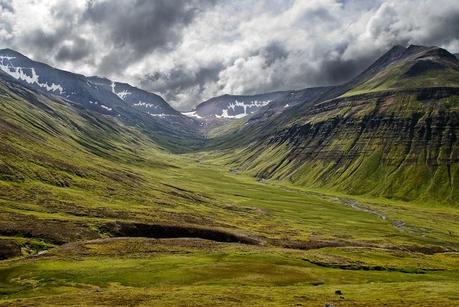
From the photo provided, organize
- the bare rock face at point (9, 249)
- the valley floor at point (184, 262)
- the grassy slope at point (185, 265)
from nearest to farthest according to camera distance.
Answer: the valley floor at point (184, 262)
the grassy slope at point (185, 265)
the bare rock face at point (9, 249)

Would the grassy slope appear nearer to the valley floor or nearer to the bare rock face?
the valley floor

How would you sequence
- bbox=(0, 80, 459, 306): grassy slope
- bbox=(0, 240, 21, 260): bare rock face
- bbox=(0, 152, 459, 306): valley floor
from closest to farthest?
bbox=(0, 152, 459, 306): valley floor < bbox=(0, 80, 459, 306): grassy slope < bbox=(0, 240, 21, 260): bare rock face

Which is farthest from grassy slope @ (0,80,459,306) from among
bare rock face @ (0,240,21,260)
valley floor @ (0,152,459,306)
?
bare rock face @ (0,240,21,260)

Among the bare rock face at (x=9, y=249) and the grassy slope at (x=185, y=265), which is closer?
the grassy slope at (x=185, y=265)

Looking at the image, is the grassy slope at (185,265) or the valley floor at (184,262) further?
the grassy slope at (185,265)

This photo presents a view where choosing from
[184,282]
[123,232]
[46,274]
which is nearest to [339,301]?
[184,282]

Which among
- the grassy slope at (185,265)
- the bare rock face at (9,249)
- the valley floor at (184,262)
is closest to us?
the valley floor at (184,262)

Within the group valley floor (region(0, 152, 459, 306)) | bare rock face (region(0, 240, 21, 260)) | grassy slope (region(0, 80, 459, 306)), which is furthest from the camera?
bare rock face (region(0, 240, 21, 260))

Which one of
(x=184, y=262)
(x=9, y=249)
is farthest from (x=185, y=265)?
(x=9, y=249)

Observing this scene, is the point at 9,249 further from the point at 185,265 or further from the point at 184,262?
the point at 185,265

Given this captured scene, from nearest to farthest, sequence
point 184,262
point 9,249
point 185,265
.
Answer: point 185,265 < point 184,262 < point 9,249

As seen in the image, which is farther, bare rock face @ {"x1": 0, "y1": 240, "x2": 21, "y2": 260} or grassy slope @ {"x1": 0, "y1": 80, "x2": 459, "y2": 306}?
bare rock face @ {"x1": 0, "y1": 240, "x2": 21, "y2": 260}

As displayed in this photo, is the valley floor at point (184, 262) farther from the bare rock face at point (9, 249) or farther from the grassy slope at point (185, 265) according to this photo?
the bare rock face at point (9, 249)

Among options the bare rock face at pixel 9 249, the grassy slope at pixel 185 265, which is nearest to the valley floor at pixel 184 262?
the grassy slope at pixel 185 265
